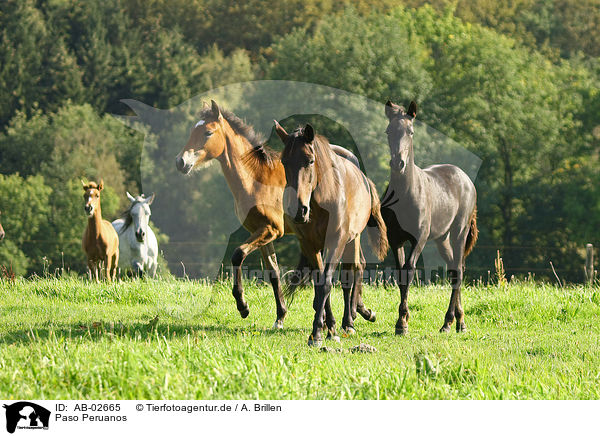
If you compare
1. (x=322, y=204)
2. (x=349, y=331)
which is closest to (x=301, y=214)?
(x=322, y=204)

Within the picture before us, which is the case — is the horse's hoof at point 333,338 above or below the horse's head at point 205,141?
below

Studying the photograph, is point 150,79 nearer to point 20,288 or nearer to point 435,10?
point 435,10

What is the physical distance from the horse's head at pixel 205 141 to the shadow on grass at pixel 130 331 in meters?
1.84

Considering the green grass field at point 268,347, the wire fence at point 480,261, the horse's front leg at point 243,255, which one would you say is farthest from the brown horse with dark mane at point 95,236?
the wire fence at point 480,261

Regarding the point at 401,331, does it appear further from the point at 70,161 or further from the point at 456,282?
the point at 70,161

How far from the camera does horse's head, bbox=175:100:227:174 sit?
25.5 ft

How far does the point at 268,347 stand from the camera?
244 inches

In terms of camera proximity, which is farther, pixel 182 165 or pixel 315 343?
pixel 182 165

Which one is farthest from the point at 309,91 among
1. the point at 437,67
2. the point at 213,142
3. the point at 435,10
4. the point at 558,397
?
the point at 558,397

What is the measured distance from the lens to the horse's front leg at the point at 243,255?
7.59m

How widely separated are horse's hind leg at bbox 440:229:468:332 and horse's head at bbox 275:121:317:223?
3.10 metres

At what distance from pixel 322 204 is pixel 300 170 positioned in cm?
76

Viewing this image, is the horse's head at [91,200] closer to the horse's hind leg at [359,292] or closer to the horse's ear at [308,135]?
the horse's hind leg at [359,292]
